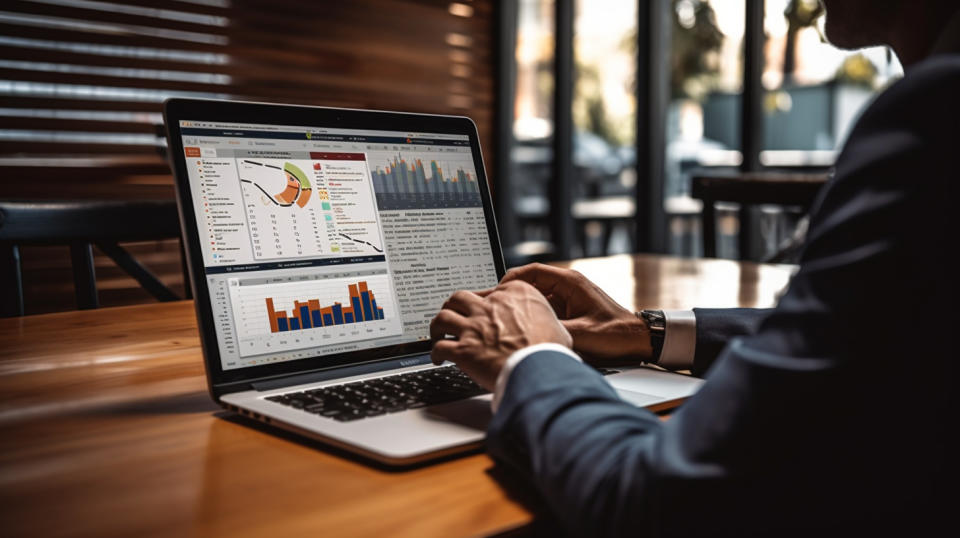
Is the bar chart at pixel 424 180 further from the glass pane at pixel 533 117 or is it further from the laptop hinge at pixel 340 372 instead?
the glass pane at pixel 533 117

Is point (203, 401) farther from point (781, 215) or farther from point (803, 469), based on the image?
point (781, 215)

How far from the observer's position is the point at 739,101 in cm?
343

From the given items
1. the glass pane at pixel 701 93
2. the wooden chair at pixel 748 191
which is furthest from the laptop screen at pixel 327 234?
the glass pane at pixel 701 93

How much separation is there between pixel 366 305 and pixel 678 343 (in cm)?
39

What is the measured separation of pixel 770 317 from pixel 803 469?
10 centimetres

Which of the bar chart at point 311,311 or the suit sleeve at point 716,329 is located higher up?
the bar chart at point 311,311

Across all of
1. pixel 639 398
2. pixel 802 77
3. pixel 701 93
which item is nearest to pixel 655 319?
pixel 639 398

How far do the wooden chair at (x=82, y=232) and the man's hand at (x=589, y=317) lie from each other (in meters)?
0.86

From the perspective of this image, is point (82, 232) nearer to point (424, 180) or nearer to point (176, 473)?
point (424, 180)

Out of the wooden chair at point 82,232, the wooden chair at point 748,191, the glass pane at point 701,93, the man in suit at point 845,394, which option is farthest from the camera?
the glass pane at point 701,93

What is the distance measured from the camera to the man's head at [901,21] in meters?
0.64

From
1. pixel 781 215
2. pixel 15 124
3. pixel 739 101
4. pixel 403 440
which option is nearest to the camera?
pixel 403 440

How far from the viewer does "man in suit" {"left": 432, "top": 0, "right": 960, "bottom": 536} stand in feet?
1.60

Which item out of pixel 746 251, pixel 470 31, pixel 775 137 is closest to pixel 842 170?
pixel 746 251
